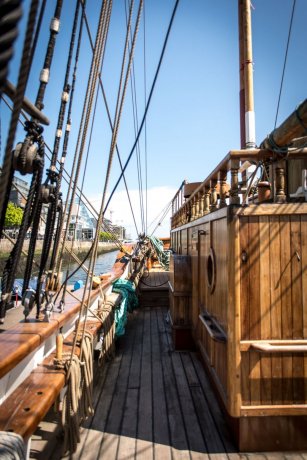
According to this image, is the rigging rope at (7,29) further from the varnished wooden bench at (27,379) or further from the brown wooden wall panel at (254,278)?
the brown wooden wall panel at (254,278)

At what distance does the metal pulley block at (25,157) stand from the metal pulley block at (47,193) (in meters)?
0.44

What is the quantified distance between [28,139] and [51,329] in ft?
5.11

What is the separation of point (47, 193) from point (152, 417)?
7.80 ft

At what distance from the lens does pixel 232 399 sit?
244 cm

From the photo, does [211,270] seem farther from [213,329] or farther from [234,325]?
[234,325]

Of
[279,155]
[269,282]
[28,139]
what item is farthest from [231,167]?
[28,139]

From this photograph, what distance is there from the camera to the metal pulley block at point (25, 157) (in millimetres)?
1577

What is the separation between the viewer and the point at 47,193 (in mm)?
2094

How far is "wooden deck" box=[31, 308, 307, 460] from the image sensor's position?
2414 millimetres

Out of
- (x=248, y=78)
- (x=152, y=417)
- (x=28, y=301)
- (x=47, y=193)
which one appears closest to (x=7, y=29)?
(x=47, y=193)

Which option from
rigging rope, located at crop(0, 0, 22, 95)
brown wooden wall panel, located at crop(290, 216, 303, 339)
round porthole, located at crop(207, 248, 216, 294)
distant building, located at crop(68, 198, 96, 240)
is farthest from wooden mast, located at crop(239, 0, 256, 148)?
rigging rope, located at crop(0, 0, 22, 95)

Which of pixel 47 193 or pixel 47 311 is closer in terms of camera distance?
pixel 47 193

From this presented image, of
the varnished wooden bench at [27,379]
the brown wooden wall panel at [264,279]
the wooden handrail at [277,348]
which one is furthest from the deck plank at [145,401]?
the brown wooden wall panel at [264,279]

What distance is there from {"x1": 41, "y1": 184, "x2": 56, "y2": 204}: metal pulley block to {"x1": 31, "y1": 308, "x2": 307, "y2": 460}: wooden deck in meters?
1.98
